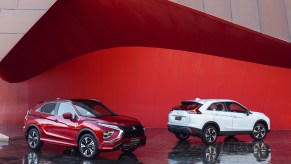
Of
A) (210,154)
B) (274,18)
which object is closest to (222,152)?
(210,154)

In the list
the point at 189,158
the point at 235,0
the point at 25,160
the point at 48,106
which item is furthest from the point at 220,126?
the point at 25,160

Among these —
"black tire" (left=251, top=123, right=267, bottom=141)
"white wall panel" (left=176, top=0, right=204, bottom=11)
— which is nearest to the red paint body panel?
"white wall panel" (left=176, top=0, right=204, bottom=11)

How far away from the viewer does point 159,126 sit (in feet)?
64.7

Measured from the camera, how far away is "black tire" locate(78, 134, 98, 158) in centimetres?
1018

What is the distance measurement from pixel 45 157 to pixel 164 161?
344 centimetres

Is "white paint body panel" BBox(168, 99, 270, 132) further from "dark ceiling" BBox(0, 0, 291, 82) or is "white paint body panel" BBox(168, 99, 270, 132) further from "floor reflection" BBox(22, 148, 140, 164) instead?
"dark ceiling" BBox(0, 0, 291, 82)

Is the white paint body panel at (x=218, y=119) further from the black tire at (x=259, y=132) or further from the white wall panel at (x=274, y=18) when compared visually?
the white wall panel at (x=274, y=18)

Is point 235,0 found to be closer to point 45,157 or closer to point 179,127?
point 179,127

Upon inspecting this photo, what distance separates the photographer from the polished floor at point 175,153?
10.0 m

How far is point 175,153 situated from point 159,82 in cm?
897

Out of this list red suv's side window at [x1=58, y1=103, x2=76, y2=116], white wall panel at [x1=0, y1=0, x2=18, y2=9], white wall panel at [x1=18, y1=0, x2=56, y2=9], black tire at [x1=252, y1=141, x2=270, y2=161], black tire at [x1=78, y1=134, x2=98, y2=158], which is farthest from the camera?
white wall panel at [x1=0, y1=0, x2=18, y2=9]

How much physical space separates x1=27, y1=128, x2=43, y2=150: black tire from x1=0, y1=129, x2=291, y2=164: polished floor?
0.76 feet

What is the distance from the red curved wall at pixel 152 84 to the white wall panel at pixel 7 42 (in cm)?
686

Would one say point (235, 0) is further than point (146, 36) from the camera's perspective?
No
